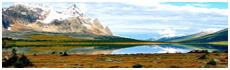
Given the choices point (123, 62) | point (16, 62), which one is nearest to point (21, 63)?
point (16, 62)

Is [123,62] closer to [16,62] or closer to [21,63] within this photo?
[21,63]

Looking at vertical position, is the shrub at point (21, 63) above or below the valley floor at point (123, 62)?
above

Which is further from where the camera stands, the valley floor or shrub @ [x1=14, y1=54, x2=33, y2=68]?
the valley floor

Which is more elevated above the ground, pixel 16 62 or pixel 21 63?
pixel 16 62

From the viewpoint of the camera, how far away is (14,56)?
3641 centimetres

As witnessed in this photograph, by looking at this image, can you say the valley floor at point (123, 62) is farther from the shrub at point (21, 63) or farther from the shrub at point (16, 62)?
the shrub at point (16, 62)

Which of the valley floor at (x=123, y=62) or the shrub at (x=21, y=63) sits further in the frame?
the valley floor at (x=123, y=62)

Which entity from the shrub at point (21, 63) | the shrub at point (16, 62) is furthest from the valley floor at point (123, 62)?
the shrub at point (16, 62)

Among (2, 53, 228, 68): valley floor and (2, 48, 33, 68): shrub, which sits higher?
(2, 48, 33, 68): shrub

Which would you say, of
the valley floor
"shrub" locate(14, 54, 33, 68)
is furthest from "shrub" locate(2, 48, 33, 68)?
the valley floor

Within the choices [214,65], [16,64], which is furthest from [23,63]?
[214,65]

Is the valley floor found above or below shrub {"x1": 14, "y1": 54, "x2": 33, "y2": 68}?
below

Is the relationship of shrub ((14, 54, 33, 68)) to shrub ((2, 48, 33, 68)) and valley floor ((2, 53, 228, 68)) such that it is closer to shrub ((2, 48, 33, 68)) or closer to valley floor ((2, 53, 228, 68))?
shrub ((2, 48, 33, 68))

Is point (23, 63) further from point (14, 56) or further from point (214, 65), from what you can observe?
point (214, 65)
